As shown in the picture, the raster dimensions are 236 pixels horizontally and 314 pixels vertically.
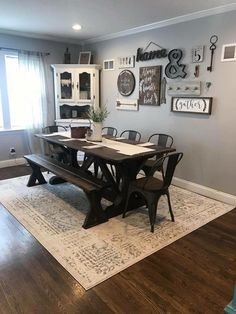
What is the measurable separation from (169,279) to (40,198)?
209 centimetres

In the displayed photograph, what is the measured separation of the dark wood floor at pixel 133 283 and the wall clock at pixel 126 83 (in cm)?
287

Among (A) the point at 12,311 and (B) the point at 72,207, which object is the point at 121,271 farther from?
(B) the point at 72,207

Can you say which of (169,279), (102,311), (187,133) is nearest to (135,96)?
(187,133)

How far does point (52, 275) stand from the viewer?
1989 mm

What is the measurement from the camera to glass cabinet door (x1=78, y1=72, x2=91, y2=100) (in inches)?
199

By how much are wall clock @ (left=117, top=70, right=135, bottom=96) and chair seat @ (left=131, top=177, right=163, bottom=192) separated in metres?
2.16

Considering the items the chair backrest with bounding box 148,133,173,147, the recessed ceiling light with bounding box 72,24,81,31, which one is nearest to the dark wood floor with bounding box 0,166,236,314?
the chair backrest with bounding box 148,133,173,147

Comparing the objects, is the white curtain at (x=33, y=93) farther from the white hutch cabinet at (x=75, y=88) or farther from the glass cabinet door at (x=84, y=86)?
the glass cabinet door at (x=84, y=86)

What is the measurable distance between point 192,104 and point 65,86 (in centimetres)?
270

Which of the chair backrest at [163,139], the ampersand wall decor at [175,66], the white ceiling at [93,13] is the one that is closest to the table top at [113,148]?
the chair backrest at [163,139]

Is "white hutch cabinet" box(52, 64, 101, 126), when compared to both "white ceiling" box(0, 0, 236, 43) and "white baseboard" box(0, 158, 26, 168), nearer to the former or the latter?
"white ceiling" box(0, 0, 236, 43)

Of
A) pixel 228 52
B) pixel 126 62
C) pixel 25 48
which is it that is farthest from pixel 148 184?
pixel 25 48

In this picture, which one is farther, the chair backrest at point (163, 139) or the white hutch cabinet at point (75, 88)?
the white hutch cabinet at point (75, 88)

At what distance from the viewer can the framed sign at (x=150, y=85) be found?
4.00 meters
